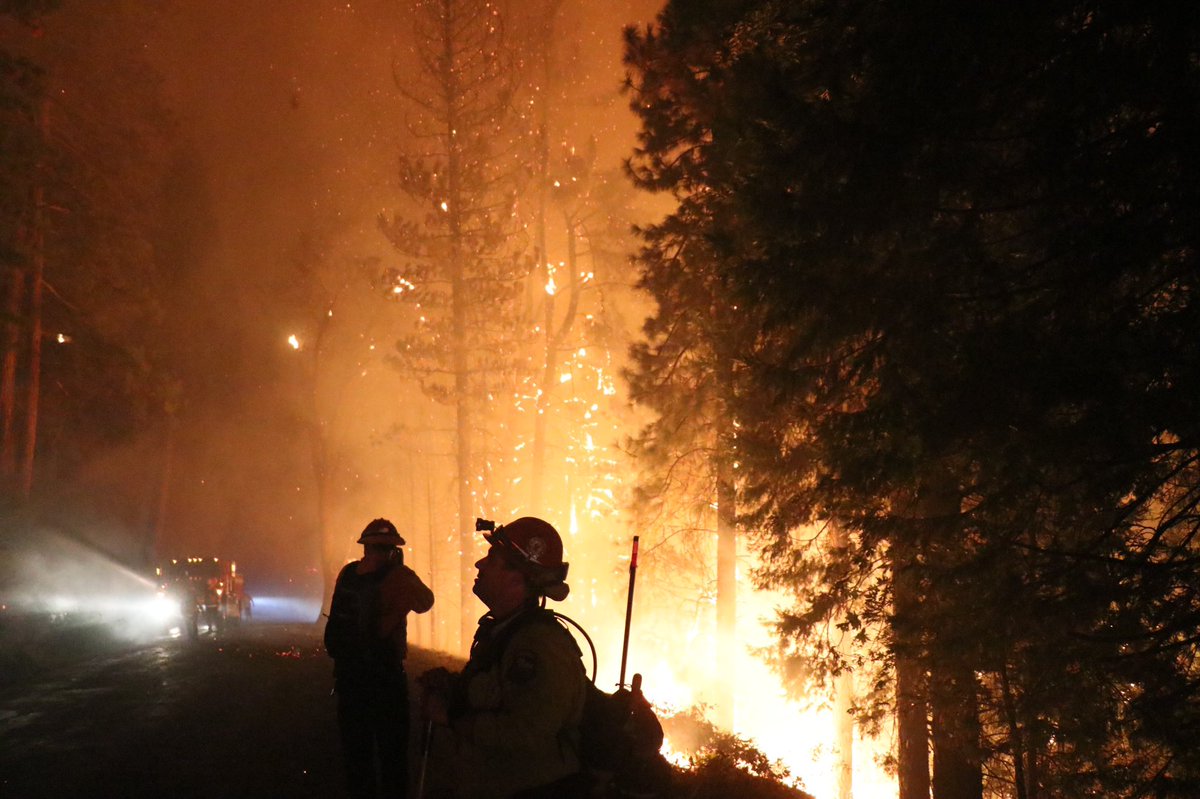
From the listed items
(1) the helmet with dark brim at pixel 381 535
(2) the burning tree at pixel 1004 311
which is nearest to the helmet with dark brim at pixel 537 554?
(1) the helmet with dark brim at pixel 381 535

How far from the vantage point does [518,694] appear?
131 inches

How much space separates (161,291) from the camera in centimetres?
4091

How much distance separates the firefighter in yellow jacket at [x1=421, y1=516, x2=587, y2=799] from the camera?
3.31 metres

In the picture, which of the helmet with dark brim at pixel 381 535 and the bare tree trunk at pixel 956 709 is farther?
the bare tree trunk at pixel 956 709

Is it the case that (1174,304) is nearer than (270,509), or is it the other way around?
(1174,304)

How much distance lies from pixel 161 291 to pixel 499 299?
→ 813 inches

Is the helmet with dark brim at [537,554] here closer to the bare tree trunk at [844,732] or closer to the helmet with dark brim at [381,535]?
the helmet with dark brim at [381,535]

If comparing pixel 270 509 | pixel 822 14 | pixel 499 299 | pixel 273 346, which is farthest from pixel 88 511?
pixel 822 14

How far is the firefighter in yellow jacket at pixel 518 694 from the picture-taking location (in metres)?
3.31

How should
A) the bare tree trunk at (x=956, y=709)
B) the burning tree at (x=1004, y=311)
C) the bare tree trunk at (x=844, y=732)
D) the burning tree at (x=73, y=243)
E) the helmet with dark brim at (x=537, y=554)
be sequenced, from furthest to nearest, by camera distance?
the burning tree at (x=73, y=243) → the bare tree trunk at (x=844, y=732) → the bare tree trunk at (x=956, y=709) → the burning tree at (x=1004, y=311) → the helmet with dark brim at (x=537, y=554)

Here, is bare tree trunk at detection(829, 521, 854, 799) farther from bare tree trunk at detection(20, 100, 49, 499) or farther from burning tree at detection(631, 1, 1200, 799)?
bare tree trunk at detection(20, 100, 49, 499)

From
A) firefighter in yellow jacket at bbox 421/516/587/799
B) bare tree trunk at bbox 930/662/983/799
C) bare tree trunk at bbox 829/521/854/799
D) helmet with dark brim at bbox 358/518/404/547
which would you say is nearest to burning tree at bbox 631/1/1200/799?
bare tree trunk at bbox 930/662/983/799

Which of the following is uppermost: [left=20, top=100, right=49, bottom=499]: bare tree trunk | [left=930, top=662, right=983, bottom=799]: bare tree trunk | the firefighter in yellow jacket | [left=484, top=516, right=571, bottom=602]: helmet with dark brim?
[left=20, top=100, right=49, bottom=499]: bare tree trunk

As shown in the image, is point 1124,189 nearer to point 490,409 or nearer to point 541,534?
point 541,534
